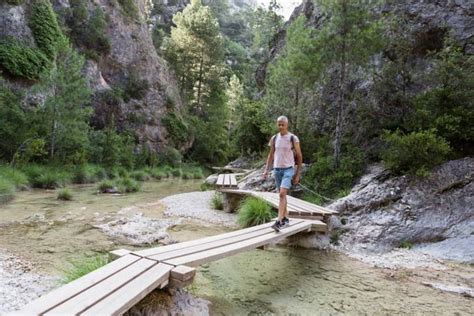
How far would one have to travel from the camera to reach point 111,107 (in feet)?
90.8

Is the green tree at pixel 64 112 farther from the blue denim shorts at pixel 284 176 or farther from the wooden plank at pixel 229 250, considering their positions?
the wooden plank at pixel 229 250

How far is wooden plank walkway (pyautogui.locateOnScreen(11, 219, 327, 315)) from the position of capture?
267 cm

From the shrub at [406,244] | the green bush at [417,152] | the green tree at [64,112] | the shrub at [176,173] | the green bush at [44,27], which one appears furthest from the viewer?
Result: the shrub at [176,173]

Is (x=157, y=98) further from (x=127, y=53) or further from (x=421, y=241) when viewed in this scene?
(x=421, y=241)

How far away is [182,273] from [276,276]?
2.43 m

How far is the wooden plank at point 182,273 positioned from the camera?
11.6ft

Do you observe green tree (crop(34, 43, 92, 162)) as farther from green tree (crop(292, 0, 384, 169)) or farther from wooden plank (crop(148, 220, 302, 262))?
wooden plank (crop(148, 220, 302, 262))

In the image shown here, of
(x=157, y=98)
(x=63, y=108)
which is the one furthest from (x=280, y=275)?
(x=157, y=98)

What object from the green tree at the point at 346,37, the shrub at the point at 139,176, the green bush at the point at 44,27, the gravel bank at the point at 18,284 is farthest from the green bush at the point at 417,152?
the green bush at the point at 44,27

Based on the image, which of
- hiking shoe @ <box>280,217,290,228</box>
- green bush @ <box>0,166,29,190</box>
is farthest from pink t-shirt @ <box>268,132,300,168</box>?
green bush @ <box>0,166,29,190</box>

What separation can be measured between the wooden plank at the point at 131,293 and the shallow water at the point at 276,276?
104cm

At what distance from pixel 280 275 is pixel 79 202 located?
837 cm

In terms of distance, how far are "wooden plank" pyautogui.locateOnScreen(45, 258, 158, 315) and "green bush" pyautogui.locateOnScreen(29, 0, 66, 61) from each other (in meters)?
20.5

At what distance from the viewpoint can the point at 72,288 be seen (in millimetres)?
2994
